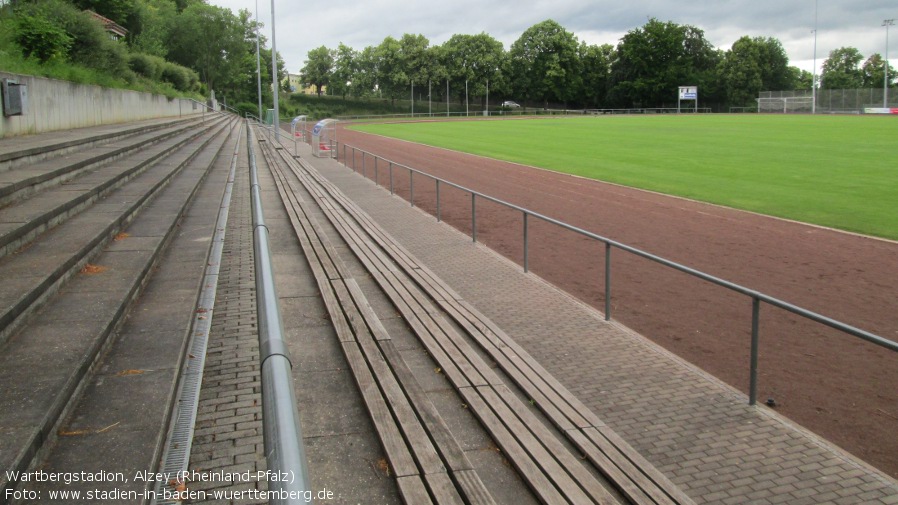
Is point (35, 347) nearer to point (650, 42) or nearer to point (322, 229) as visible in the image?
point (322, 229)

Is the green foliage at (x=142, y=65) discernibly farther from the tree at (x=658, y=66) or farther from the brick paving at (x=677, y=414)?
the tree at (x=658, y=66)

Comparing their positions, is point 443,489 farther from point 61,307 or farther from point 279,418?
point 61,307

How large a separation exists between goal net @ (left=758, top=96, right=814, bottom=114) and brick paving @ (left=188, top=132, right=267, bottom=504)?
94.3 m

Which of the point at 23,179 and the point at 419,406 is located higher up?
the point at 23,179

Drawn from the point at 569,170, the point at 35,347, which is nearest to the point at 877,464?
the point at 35,347

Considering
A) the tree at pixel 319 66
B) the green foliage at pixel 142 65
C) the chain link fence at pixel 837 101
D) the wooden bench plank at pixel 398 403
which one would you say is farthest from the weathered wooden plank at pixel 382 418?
the tree at pixel 319 66

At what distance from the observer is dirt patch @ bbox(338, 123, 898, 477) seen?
18.2 ft

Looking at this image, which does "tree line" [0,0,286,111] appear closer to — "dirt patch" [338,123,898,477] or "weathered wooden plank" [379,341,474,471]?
"dirt patch" [338,123,898,477]

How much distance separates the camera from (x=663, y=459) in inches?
195

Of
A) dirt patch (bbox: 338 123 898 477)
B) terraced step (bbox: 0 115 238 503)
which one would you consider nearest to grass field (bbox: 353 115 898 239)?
dirt patch (bbox: 338 123 898 477)

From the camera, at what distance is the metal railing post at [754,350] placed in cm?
597

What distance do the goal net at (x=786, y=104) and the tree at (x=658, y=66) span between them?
14113mm

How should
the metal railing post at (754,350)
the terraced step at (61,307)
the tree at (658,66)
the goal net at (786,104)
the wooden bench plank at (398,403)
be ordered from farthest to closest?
1. the tree at (658,66)
2. the goal net at (786,104)
3. the metal railing post at (754,350)
4. the wooden bench plank at (398,403)
5. the terraced step at (61,307)

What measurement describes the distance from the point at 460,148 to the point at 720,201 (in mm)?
21413
